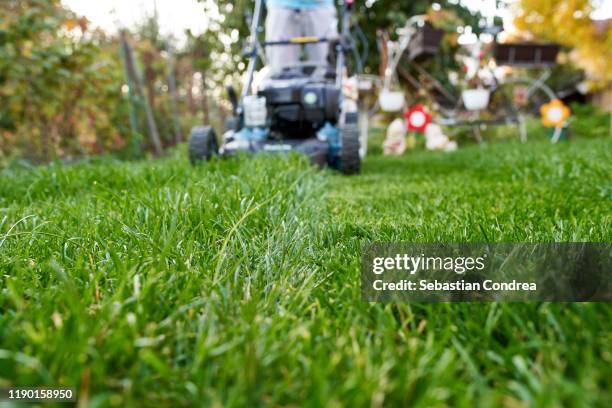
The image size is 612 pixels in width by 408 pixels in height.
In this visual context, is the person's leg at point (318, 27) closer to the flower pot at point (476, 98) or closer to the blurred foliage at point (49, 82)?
A: the blurred foliage at point (49, 82)

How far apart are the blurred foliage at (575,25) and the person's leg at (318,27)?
645 centimetres

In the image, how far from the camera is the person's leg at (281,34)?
5.23 metres

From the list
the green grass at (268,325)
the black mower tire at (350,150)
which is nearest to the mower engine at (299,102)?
the black mower tire at (350,150)

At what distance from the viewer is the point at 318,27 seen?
5.39 m

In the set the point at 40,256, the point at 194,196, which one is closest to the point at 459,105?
the point at 194,196

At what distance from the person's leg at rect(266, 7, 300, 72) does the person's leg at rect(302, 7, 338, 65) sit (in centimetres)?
11

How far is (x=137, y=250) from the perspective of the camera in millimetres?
1332

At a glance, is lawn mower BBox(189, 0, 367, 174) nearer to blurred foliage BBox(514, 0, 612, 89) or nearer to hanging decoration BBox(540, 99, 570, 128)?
hanging decoration BBox(540, 99, 570, 128)

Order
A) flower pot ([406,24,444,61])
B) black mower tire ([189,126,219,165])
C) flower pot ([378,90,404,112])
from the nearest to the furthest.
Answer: black mower tire ([189,126,219,165])
flower pot ([378,90,404,112])
flower pot ([406,24,444,61])

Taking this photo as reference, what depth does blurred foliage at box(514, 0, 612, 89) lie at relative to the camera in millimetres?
10000

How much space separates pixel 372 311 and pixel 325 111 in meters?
3.29

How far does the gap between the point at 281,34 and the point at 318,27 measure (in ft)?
1.32

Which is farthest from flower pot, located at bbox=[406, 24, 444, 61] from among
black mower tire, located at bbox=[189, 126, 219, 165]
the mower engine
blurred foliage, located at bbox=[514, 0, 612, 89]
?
black mower tire, located at bbox=[189, 126, 219, 165]

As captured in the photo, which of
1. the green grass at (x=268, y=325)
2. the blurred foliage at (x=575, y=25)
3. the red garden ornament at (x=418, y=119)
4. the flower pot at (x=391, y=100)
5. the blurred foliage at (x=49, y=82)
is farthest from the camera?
the blurred foliage at (x=575, y=25)
